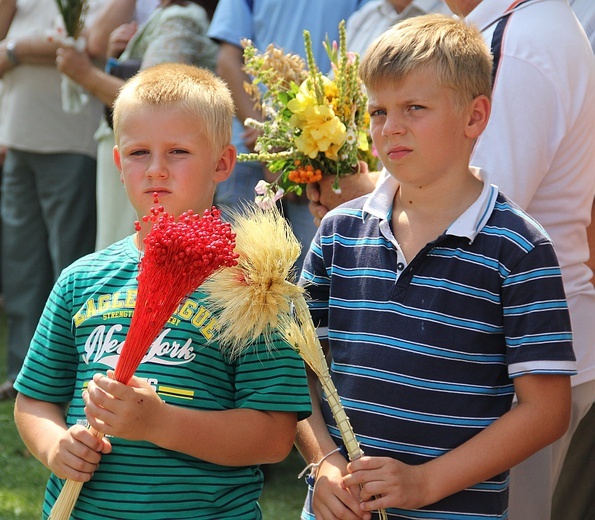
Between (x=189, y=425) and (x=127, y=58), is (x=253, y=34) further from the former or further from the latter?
(x=189, y=425)

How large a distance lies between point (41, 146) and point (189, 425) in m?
3.82

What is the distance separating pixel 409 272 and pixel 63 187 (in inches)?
151

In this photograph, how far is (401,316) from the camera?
7.22 ft

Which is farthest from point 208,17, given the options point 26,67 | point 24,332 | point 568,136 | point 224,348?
point 224,348

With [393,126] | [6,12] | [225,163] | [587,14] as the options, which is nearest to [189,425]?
[225,163]

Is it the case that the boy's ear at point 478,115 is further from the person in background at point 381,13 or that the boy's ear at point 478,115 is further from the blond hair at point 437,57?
the person in background at point 381,13

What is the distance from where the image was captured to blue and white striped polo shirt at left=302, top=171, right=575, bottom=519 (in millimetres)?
2125

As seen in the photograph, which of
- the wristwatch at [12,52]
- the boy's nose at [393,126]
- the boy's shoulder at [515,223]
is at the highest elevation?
the wristwatch at [12,52]

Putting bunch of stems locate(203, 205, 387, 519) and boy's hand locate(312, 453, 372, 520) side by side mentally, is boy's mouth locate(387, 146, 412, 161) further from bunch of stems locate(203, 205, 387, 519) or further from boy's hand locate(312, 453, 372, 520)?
boy's hand locate(312, 453, 372, 520)

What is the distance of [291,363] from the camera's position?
2.21m

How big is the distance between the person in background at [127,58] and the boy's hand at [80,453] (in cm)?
274

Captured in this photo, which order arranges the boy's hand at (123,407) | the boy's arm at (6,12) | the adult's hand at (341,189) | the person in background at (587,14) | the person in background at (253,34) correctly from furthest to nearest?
the boy's arm at (6,12)
the person in background at (253,34)
the person in background at (587,14)
the adult's hand at (341,189)
the boy's hand at (123,407)

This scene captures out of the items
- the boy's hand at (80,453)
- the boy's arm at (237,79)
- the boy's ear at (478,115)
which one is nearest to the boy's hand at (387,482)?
the boy's hand at (80,453)

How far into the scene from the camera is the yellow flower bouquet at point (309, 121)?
2.69 meters
